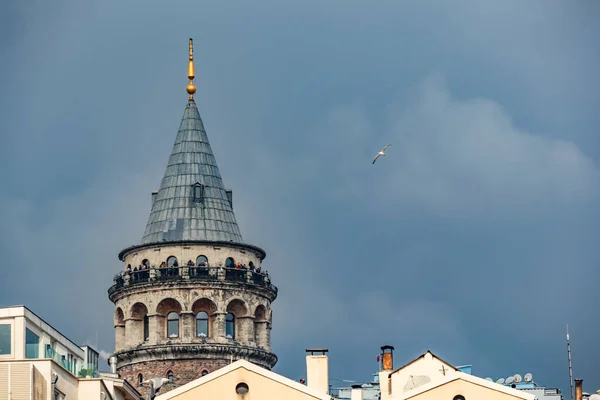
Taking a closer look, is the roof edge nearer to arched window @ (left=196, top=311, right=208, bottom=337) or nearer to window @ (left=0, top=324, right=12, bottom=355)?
arched window @ (left=196, top=311, right=208, bottom=337)

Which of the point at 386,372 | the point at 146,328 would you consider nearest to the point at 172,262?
the point at 146,328

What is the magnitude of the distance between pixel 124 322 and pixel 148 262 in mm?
3431

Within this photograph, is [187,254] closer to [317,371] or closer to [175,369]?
[175,369]

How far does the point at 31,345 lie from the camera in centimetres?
8225

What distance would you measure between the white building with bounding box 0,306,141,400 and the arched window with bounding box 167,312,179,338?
3838 cm

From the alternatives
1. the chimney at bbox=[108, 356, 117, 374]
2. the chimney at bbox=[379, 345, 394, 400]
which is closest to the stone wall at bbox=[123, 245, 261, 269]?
the chimney at bbox=[108, 356, 117, 374]

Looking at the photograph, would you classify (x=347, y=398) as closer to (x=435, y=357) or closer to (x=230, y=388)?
(x=435, y=357)

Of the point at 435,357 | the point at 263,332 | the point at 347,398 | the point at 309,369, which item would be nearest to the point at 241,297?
the point at 263,332

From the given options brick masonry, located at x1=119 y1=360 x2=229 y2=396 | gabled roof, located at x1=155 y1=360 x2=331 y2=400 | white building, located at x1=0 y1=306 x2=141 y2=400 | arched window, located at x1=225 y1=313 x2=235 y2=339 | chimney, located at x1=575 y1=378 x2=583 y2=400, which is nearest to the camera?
white building, located at x1=0 y1=306 x2=141 y2=400

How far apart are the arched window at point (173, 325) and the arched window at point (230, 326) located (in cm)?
240

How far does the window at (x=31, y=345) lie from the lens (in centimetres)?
8181

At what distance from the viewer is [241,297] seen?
128 m

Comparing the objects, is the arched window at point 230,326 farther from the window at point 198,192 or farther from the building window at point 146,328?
the window at point 198,192

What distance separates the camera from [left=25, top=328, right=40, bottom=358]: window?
8181cm
